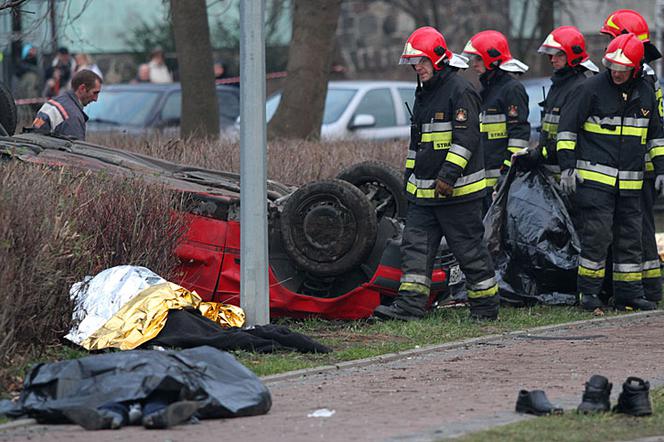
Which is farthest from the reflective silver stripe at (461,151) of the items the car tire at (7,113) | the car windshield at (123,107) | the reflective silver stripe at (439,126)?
the car windshield at (123,107)

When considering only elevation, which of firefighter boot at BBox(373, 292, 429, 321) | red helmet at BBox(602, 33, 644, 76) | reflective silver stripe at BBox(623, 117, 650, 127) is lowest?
firefighter boot at BBox(373, 292, 429, 321)

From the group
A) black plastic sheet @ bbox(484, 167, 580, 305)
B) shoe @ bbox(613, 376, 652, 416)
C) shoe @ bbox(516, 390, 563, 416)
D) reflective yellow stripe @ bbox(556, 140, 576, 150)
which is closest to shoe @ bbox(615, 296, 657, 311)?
black plastic sheet @ bbox(484, 167, 580, 305)

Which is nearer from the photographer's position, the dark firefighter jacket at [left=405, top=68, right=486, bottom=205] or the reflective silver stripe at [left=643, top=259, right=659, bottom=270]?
the dark firefighter jacket at [left=405, top=68, right=486, bottom=205]

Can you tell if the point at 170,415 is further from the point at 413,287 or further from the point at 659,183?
the point at 659,183

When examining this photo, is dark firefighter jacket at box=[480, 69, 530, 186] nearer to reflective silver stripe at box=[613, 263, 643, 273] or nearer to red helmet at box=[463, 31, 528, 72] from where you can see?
red helmet at box=[463, 31, 528, 72]

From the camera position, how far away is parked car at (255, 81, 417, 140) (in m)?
17.7

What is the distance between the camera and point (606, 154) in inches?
384

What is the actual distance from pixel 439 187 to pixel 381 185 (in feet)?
4.23

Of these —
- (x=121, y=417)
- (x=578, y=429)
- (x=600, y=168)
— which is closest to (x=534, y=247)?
(x=600, y=168)

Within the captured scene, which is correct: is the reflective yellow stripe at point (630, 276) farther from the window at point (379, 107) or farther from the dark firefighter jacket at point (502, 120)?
the window at point (379, 107)

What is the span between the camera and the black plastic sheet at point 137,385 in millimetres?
6008

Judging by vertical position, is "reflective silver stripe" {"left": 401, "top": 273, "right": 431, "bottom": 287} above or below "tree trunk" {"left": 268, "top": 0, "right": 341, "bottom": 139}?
below

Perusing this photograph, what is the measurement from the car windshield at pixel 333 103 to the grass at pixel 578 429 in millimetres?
11911

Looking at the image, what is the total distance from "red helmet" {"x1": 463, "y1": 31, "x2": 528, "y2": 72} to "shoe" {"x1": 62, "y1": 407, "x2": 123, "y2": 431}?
578 centimetres
